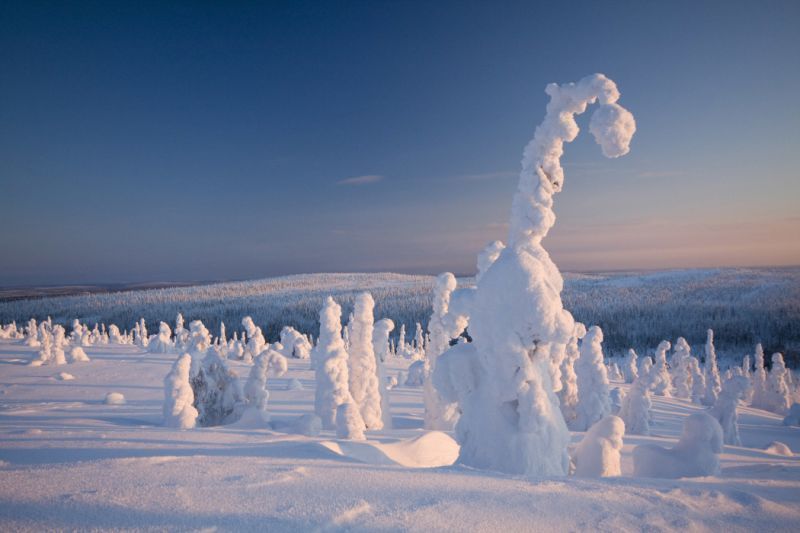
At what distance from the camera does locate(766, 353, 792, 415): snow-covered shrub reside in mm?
35162

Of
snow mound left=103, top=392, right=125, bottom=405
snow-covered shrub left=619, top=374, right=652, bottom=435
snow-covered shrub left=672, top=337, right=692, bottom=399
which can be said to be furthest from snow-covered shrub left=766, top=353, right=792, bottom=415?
snow mound left=103, top=392, right=125, bottom=405

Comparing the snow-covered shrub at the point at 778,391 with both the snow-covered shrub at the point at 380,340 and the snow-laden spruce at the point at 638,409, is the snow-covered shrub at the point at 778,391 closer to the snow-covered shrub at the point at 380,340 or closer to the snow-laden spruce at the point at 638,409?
the snow-laden spruce at the point at 638,409

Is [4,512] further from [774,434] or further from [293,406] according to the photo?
[774,434]

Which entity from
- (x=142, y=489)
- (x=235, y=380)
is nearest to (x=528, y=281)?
(x=142, y=489)

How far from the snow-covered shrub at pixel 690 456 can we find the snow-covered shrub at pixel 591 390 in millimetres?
12168

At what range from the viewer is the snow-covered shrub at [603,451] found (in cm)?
715

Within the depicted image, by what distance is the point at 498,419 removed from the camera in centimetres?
696

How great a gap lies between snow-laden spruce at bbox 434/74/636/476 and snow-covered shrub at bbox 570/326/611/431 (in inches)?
519

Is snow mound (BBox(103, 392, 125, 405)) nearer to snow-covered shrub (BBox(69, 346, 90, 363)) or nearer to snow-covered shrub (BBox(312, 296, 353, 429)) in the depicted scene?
snow-covered shrub (BBox(312, 296, 353, 429))

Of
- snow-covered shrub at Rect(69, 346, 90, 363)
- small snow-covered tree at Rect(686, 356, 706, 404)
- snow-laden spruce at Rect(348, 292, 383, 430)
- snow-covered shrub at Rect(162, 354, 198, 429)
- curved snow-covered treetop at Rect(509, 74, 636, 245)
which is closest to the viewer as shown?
curved snow-covered treetop at Rect(509, 74, 636, 245)

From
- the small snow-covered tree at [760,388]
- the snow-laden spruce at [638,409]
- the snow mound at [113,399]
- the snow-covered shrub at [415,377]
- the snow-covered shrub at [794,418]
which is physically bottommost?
the small snow-covered tree at [760,388]

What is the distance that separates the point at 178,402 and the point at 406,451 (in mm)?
7468

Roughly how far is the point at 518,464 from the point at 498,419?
0.73 meters

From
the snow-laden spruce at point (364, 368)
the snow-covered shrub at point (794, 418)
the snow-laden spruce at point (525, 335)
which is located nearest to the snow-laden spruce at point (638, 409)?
the snow-laden spruce at point (364, 368)
